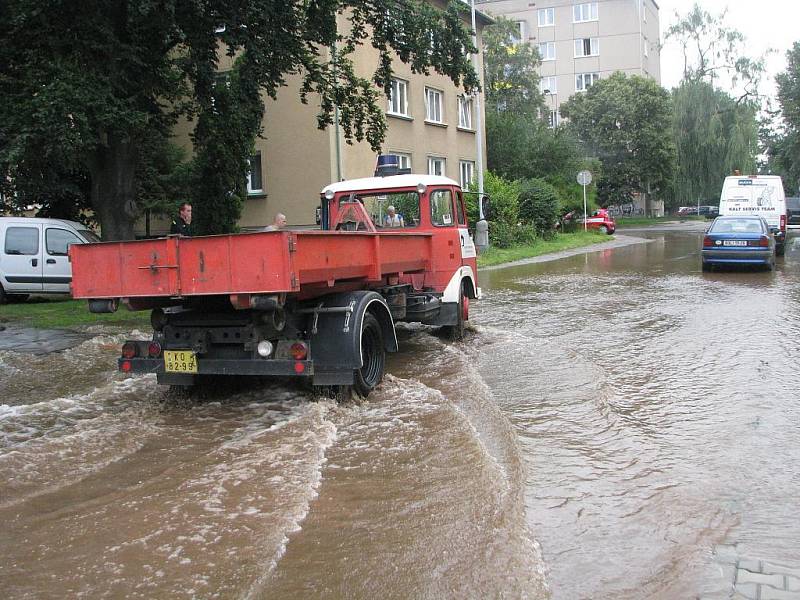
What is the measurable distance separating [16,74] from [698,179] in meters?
47.7

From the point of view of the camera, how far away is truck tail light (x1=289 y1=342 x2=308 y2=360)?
21.4ft

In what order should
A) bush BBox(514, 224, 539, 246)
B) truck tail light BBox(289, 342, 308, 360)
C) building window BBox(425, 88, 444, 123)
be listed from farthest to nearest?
1. bush BBox(514, 224, 539, 246)
2. building window BBox(425, 88, 444, 123)
3. truck tail light BBox(289, 342, 308, 360)

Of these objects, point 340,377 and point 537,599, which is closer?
point 537,599

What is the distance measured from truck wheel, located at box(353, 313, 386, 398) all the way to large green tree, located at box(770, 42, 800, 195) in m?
48.5

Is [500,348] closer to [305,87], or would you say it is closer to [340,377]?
[340,377]

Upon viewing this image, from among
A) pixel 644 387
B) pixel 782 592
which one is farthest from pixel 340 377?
pixel 782 592

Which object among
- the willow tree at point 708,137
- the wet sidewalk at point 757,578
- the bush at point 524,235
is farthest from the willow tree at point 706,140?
the wet sidewalk at point 757,578

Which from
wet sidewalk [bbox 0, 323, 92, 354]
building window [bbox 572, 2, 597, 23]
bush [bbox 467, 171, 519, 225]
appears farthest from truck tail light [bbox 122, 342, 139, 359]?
building window [bbox 572, 2, 597, 23]

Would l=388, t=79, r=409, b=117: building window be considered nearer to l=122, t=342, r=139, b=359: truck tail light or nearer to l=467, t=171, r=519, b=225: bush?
l=467, t=171, r=519, b=225: bush

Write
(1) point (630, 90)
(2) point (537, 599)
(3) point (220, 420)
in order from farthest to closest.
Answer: (1) point (630, 90) → (3) point (220, 420) → (2) point (537, 599)

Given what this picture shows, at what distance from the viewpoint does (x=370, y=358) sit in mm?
7391

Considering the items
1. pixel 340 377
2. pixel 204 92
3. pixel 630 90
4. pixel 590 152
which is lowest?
pixel 340 377

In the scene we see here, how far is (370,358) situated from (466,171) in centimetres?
2466

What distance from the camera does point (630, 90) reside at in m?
49.8
